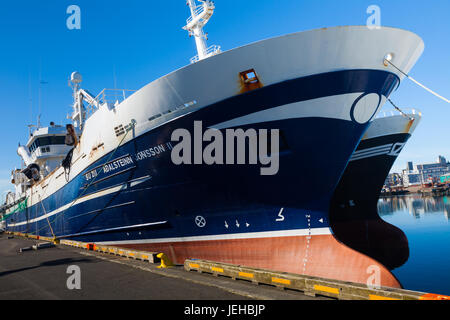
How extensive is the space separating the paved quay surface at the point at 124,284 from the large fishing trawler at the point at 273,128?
1.27 m

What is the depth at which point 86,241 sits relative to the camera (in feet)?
46.4

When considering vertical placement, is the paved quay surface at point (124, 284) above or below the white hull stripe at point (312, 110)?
below

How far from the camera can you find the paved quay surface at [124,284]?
6.11 m

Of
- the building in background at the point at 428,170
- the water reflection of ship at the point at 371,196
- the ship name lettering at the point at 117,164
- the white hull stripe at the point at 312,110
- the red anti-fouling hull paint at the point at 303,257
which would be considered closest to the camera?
the red anti-fouling hull paint at the point at 303,257

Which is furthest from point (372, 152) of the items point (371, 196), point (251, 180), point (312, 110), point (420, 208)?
point (420, 208)

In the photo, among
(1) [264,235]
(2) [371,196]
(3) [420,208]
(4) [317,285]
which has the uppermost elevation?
(2) [371,196]

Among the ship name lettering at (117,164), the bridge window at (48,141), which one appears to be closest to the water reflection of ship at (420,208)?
the ship name lettering at (117,164)

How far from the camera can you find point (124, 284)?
7.25m

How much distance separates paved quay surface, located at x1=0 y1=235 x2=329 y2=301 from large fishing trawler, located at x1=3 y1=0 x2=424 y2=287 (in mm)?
1265

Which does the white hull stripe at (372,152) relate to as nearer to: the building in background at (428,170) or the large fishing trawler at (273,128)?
the large fishing trawler at (273,128)

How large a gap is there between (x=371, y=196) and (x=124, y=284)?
42.4 ft

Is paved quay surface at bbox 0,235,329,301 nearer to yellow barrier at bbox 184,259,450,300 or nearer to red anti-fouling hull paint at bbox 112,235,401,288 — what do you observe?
yellow barrier at bbox 184,259,450,300

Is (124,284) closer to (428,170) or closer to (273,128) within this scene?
(273,128)
